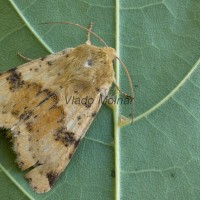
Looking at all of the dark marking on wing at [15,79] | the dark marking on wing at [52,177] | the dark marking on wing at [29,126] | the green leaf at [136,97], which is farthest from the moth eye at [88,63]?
the dark marking on wing at [52,177]

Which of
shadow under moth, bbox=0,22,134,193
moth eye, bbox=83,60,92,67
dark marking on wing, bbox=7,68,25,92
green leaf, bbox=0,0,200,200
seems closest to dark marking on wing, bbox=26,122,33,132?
shadow under moth, bbox=0,22,134,193

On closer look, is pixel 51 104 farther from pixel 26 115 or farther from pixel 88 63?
pixel 88 63

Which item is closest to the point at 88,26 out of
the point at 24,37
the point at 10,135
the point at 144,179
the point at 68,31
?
the point at 68,31

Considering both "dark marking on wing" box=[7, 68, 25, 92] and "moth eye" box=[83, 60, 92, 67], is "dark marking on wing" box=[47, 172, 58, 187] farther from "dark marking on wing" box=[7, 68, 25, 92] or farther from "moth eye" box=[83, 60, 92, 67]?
"moth eye" box=[83, 60, 92, 67]

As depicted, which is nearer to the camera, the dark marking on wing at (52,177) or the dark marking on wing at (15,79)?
the dark marking on wing at (52,177)

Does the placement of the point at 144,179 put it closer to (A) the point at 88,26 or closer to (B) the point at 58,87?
(B) the point at 58,87

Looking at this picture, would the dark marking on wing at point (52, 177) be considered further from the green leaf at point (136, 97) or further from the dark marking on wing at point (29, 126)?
the dark marking on wing at point (29, 126)

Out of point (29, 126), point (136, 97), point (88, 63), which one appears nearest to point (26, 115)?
point (29, 126)
